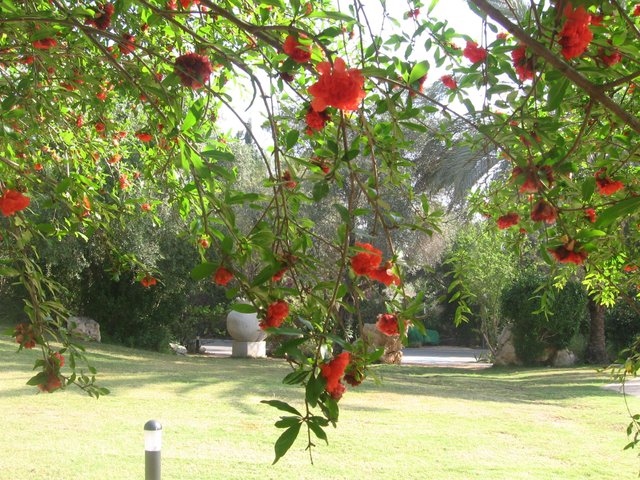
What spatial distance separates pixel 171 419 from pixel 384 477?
2.45 metres

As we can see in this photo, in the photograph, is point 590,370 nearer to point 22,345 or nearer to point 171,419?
point 171,419

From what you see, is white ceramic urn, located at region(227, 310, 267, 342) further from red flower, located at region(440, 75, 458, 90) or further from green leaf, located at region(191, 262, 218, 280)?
green leaf, located at region(191, 262, 218, 280)

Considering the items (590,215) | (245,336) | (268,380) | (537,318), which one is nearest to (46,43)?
(590,215)

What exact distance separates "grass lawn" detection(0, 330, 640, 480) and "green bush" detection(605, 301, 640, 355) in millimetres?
6343

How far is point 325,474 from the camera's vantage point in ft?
16.6

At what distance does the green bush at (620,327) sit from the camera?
619 inches

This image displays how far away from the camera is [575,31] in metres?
1.27

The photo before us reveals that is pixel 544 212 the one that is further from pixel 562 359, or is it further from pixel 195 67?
pixel 562 359

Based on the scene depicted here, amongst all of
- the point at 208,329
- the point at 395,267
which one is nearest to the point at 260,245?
the point at 395,267

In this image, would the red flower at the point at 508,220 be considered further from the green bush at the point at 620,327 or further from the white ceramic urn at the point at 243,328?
the green bush at the point at 620,327

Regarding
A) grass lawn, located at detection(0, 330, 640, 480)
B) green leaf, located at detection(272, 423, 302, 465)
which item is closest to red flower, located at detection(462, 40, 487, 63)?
green leaf, located at detection(272, 423, 302, 465)

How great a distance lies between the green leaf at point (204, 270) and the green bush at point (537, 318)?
12616mm

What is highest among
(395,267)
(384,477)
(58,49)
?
(58,49)

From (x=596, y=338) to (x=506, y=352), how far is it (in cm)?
182
